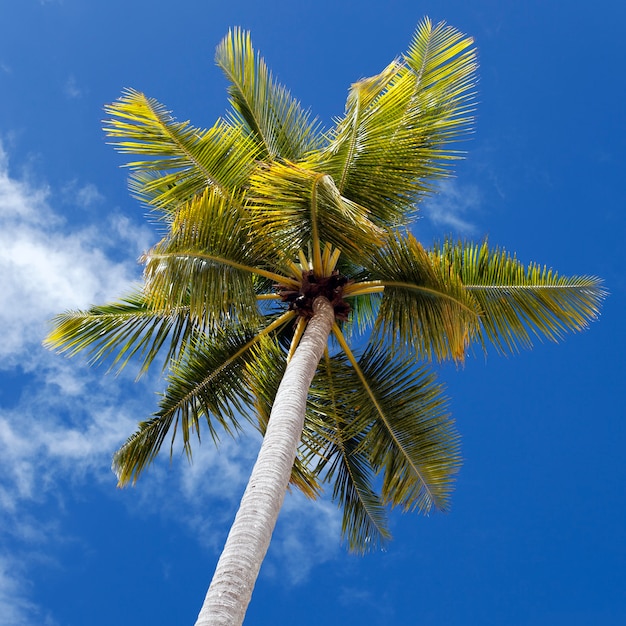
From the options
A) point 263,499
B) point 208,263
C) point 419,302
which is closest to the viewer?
point 263,499

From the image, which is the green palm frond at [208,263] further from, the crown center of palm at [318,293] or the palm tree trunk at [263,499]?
the palm tree trunk at [263,499]

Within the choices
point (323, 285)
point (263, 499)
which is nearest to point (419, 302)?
point (323, 285)

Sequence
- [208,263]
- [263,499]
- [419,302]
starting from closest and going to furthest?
[263,499], [208,263], [419,302]

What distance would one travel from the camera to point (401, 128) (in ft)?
31.1

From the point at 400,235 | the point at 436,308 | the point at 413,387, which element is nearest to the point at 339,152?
the point at 400,235

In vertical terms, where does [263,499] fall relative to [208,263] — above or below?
below

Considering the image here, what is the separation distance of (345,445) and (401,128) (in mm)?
4386

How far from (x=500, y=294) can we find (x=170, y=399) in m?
4.42

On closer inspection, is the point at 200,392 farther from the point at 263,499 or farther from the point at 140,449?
the point at 263,499

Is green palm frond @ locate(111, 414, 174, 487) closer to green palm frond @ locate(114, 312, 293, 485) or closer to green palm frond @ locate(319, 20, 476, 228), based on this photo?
green palm frond @ locate(114, 312, 293, 485)

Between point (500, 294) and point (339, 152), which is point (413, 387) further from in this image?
point (339, 152)

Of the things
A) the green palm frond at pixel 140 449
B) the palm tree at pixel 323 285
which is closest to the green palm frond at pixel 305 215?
the palm tree at pixel 323 285

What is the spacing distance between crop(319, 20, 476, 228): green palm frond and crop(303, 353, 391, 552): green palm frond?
220 centimetres

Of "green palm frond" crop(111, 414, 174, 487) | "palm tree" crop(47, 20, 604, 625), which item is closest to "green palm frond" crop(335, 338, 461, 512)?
"palm tree" crop(47, 20, 604, 625)
